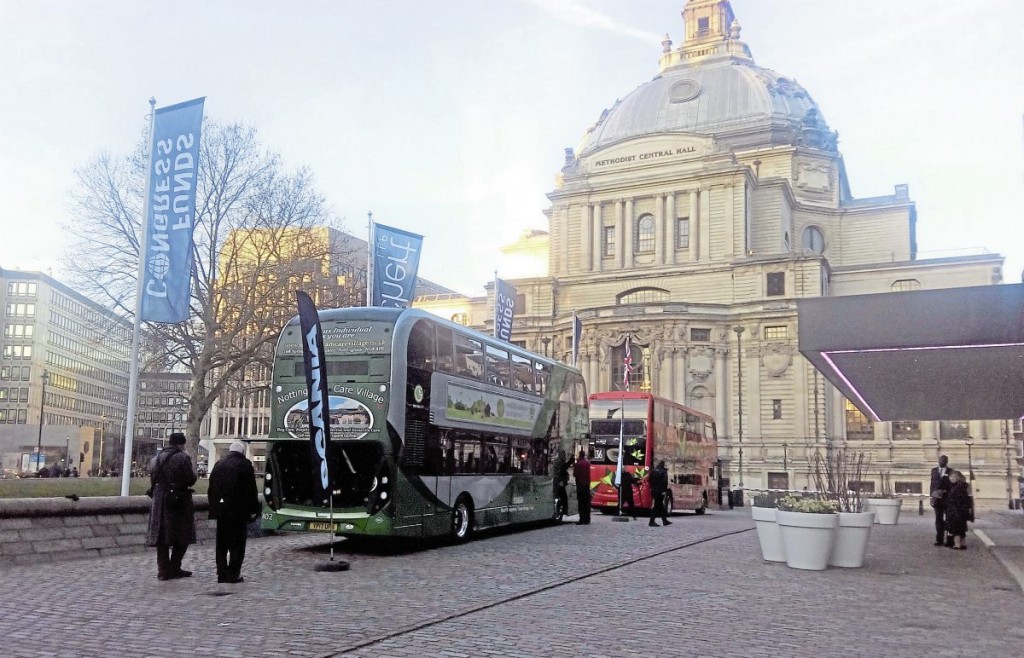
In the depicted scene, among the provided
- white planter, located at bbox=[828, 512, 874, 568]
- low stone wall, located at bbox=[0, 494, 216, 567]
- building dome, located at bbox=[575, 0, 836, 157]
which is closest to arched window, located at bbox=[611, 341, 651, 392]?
building dome, located at bbox=[575, 0, 836, 157]

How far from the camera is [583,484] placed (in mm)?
24016

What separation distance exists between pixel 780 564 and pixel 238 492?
8.79 metres

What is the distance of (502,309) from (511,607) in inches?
1062

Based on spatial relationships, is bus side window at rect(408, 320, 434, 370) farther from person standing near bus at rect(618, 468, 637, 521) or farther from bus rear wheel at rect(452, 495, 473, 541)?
person standing near bus at rect(618, 468, 637, 521)

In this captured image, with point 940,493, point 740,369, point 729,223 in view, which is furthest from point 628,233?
point 940,493

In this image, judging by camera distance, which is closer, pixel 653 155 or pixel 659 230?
pixel 659 230

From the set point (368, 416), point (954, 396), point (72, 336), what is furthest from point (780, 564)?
point (72, 336)

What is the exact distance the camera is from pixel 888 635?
8.77 m

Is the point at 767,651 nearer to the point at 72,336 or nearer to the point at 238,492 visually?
the point at 238,492

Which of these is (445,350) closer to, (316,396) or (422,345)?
(422,345)

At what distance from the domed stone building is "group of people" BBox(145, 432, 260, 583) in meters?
55.3

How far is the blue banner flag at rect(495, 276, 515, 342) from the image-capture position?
119 feet

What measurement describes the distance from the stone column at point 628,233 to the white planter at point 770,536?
61014 millimetres

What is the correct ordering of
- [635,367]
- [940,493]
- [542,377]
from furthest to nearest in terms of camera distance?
[635,367] → [542,377] → [940,493]
